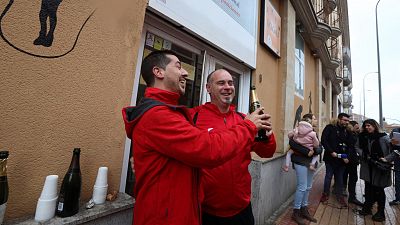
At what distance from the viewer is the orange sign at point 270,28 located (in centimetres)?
505

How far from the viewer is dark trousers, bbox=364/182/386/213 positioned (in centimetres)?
443

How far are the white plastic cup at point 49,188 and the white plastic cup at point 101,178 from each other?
34 centimetres

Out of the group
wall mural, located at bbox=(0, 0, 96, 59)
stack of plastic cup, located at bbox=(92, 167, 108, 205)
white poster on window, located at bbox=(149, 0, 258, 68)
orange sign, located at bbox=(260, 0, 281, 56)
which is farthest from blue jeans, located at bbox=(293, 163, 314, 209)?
wall mural, located at bbox=(0, 0, 96, 59)

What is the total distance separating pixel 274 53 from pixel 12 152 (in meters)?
5.65

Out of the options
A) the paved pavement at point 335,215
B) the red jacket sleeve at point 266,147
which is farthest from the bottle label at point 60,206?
the paved pavement at point 335,215

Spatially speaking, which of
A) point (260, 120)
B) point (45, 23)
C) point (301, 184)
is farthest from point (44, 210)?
point (301, 184)

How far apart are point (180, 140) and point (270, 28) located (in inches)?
202

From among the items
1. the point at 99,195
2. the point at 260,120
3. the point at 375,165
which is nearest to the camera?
the point at 260,120

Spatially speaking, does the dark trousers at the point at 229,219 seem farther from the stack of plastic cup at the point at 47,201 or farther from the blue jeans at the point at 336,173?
the blue jeans at the point at 336,173

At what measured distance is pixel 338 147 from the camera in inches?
208

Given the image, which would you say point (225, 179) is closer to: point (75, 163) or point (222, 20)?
point (75, 163)

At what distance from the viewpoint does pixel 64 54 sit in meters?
1.64

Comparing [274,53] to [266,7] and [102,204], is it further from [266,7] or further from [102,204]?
[102,204]

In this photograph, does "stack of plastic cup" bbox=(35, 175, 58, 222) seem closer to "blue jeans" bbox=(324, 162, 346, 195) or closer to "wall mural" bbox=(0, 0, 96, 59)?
"wall mural" bbox=(0, 0, 96, 59)
